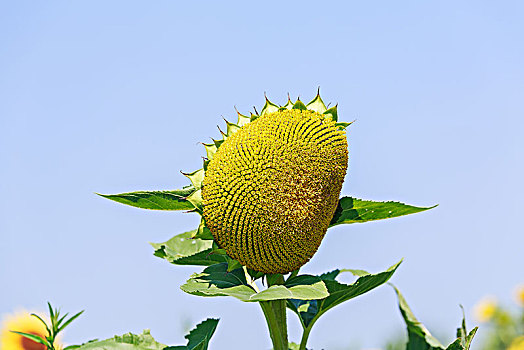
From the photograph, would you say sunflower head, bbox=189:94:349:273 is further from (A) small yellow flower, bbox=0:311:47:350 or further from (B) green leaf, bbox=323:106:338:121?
(A) small yellow flower, bbox=0:311:47:350

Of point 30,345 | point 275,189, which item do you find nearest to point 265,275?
point 275,189

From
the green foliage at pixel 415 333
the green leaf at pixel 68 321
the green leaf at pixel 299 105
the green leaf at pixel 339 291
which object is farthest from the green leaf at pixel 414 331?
the green leaf at pixel 68 321

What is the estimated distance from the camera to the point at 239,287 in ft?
4.70

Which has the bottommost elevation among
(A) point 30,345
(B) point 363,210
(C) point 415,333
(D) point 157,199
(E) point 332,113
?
(C) point 415,333

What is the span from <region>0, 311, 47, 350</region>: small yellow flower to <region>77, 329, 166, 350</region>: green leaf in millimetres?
134

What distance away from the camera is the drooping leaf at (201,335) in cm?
159

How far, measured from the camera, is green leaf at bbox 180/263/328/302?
4.45 ft

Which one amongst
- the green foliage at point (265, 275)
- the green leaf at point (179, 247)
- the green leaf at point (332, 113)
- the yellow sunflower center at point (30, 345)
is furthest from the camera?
the green leaf at point (179, 247)

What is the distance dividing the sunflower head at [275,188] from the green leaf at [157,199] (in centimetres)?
6

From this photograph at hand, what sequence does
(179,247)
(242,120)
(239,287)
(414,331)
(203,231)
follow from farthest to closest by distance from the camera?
(414,331)
(179,247)
(242,120)
(203,231)
(239,287)

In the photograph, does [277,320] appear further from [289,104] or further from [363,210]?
[289,104]

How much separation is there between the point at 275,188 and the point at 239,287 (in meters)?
0.26

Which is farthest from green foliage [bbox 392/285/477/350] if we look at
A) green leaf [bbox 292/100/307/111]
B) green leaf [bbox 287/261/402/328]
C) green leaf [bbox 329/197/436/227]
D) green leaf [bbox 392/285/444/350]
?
green leaf [bbox 292/100/307/111]

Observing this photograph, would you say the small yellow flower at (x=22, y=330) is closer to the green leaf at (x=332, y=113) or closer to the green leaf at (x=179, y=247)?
the green leaf at (x=179, y=247)
